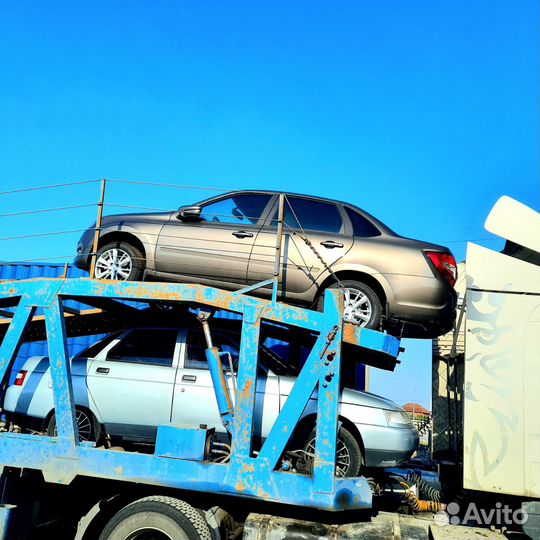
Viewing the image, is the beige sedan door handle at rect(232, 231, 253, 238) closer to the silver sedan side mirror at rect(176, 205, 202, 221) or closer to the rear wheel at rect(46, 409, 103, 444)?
the silver sedan side mirror at rect(176, 205, 202, 221)

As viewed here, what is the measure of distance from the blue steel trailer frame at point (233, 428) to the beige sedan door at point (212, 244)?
1063mm

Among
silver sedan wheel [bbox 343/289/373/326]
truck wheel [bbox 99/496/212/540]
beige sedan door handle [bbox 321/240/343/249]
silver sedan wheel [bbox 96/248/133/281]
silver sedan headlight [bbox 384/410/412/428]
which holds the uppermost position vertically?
beige sedan door handle [bbox 321/240/343/249]

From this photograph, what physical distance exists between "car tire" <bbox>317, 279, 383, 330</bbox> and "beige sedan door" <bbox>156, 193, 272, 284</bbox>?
3.19 ft

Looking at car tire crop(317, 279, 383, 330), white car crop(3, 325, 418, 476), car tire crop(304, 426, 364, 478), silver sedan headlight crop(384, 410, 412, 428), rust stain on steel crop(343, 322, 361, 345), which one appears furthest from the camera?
car tire crop(317, 279, 383, 330)

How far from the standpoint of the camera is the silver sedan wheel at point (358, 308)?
522 cm

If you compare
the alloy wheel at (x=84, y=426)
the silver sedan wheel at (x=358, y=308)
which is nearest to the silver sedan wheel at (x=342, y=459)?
the silver sedan wheel at (x=358, y=308)

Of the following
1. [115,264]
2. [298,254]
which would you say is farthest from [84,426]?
[298,254]

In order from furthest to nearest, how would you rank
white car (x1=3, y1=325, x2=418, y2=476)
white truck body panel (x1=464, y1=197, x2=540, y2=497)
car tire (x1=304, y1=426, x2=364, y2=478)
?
white car (x1=3, y1=325, x2=418, y2=476), car tire (x1=304, y1=426, x2=364, y2=478), white truck body panel (x1=464, y1=197, x2=540, y2=497)

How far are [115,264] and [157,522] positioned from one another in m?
2.74

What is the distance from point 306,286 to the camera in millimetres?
5328

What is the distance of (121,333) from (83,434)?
1032 millimetres

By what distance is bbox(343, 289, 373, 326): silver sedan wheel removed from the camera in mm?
5219

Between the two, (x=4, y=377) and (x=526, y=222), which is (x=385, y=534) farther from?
(x=4, y=377)

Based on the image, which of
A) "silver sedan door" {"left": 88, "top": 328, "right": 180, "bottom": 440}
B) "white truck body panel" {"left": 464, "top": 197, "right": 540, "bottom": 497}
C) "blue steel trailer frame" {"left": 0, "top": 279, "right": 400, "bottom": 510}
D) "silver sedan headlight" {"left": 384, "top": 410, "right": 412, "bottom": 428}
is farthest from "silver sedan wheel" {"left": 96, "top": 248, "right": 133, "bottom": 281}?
"white truck body panel" {"left": 464, "top": 197, "right": 540, "bottom": 497}
